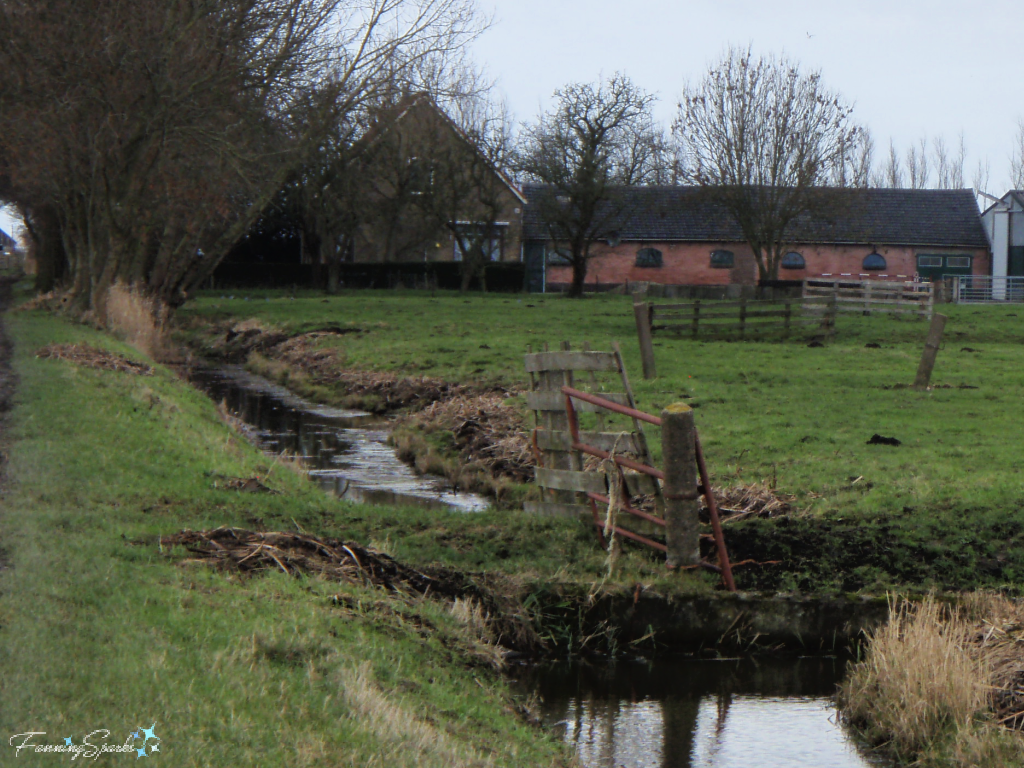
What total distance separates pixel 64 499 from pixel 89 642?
3.38m

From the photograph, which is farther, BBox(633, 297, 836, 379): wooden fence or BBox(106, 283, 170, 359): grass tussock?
BBox(633, 297, 836, 379): wooden fence

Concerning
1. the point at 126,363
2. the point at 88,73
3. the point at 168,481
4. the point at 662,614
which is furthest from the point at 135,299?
the point at 662,614

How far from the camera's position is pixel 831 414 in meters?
14.8

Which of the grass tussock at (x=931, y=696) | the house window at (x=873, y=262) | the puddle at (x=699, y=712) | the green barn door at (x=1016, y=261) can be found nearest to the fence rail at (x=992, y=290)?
the green barn door at (x=1016, y=261)

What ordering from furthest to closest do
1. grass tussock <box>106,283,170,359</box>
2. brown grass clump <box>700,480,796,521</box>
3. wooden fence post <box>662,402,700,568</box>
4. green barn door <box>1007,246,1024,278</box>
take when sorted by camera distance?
green barn door <box>1007,246,1024,278</box>, grass tussock <box>106,283,170,359</box>, brown grass clump <box>700,480,796,521</box>, wooden fence post <box>662,402,700,568</box>

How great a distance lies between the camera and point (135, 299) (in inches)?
1014

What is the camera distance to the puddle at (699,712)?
619 cm

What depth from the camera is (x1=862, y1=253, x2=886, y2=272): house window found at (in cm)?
5531

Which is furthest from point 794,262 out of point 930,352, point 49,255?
point 930,352

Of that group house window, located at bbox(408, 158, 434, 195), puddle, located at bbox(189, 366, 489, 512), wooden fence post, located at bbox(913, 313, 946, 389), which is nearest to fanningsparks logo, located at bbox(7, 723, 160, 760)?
puddle, located at bbox(189, 366, 489, 512)

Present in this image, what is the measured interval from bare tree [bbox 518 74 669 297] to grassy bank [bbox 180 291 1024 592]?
47.4 feet

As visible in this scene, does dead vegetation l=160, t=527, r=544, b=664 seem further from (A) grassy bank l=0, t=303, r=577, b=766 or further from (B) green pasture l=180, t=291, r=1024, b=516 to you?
(B) green pasture l=180, t=291, r=1024, b=516

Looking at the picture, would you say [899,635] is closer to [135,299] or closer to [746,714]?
[746,714]

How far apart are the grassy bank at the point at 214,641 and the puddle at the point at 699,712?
1.99ft
